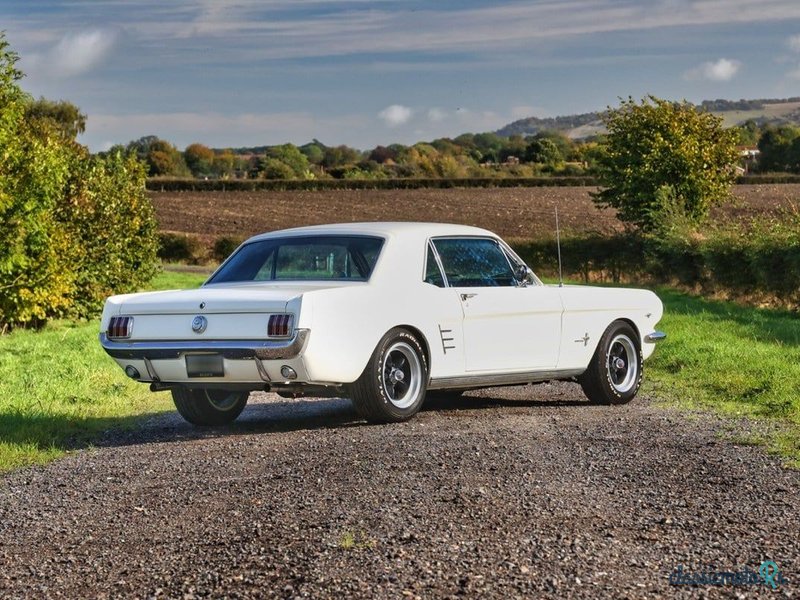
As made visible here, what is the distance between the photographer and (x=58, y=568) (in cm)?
580

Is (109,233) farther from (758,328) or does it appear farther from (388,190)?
(388,190)

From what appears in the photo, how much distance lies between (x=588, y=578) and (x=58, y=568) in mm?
2348

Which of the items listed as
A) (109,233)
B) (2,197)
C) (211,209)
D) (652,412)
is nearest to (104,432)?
(652,412)

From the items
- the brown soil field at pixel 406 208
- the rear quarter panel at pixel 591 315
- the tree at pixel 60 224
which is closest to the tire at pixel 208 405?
the rear quarter panel at pixel 591 315

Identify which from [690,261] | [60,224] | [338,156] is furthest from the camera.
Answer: [338,156]

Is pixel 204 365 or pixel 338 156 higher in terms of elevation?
pixel 338 156

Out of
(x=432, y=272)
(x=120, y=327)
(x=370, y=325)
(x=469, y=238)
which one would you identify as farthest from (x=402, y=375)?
(x=120, y=327)

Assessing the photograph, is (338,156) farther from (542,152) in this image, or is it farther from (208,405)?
(208,405)

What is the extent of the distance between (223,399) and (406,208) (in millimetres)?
67983

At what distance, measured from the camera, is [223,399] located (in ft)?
36.2

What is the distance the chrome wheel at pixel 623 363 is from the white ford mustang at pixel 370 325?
16 mm

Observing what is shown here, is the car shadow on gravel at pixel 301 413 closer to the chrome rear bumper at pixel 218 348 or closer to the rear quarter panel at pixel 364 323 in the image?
the chrome rear bumper at pixel 218 348

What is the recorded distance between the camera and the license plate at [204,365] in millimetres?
9344

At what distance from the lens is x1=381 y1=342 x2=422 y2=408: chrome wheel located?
9.89 m
